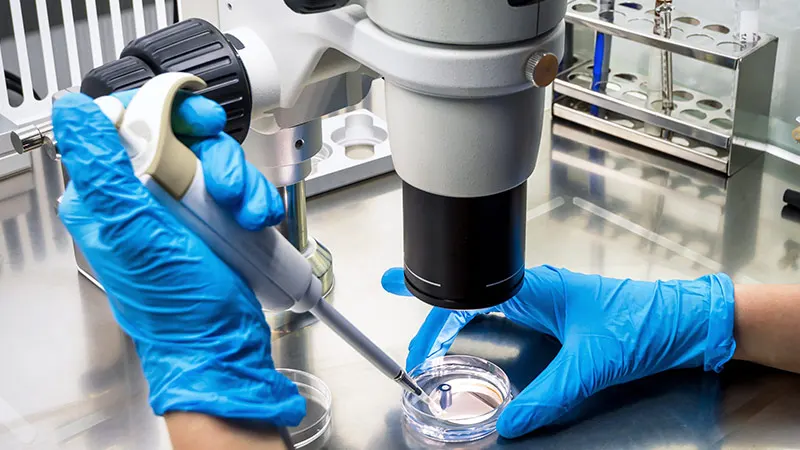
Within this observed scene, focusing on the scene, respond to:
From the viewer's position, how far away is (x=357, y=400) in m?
1.06

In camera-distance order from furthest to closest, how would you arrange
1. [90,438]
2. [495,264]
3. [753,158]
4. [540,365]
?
[753,158] < [540,365] < [90,438] < [495,264]

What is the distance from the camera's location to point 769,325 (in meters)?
1.11

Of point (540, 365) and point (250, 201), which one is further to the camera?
point (540, 365)

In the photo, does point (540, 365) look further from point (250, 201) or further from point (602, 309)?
point (250, 201)

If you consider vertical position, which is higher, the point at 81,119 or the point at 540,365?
the point at 81,119

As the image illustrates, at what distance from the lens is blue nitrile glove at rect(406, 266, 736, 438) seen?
1052mm

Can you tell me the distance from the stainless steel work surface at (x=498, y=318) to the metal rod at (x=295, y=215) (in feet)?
0.29

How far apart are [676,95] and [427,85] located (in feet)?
2.80

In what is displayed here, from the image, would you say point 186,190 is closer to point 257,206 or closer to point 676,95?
point 257,206

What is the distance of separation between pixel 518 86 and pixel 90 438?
1.81 ft

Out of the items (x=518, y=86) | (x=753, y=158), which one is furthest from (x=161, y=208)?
(x=753, y=158)

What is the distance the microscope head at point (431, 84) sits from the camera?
0.79 metres

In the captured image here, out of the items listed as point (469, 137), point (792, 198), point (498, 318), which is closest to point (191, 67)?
point (469, 137)

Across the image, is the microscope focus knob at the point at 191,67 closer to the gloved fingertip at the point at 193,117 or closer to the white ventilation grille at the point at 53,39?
the gloved fingertip at the point at 193,117
